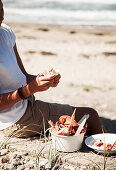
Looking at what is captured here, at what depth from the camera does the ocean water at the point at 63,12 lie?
1656 cm

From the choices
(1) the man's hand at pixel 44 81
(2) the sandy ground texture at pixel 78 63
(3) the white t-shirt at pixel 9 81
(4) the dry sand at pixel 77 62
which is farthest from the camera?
(4) the dry sand at pixel 77 62

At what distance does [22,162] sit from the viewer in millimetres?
2730

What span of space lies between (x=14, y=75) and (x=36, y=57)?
628cm

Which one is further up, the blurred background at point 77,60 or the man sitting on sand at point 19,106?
the man sitting on sand at point 19,106

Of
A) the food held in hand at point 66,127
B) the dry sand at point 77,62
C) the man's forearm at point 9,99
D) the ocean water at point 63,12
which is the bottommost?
the dry sand at point 77,62

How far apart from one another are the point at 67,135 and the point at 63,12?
17929 mm

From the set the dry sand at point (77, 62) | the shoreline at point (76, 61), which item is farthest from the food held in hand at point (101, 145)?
the shoreline at point (76, 61)

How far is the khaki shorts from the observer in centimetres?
283

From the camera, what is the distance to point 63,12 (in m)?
19.8

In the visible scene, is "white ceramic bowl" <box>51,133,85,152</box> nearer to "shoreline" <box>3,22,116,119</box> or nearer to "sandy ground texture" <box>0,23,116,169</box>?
"sandy ground texture" <box>0,23,116,169</box>

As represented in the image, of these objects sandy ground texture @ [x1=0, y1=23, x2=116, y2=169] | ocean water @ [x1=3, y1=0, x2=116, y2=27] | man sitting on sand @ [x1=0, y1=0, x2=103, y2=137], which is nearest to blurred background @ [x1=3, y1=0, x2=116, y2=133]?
sandy ground texture @ [x1=0, y1=23, x2=116, y2=169]

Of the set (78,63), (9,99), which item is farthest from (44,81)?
(78,63)

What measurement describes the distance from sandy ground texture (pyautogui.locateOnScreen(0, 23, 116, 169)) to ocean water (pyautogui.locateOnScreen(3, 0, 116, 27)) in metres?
3.47

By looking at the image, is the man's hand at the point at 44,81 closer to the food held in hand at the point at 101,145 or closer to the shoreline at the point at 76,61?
the food held in hand at the point at 101,145
